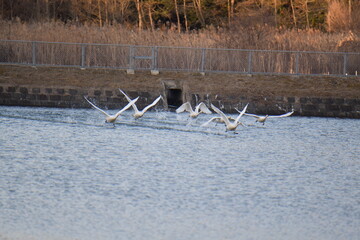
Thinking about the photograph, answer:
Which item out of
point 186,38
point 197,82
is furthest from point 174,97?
point 186,38

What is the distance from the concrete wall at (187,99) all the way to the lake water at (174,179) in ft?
5.81

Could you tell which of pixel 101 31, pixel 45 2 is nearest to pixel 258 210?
pixel 101 31

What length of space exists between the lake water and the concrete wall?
1771mm

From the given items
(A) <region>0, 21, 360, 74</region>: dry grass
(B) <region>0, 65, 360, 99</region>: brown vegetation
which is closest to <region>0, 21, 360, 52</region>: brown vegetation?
(A) <region>0, 21, 360, 74</region>: dry grass

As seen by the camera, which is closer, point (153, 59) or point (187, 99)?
point (187, 99)

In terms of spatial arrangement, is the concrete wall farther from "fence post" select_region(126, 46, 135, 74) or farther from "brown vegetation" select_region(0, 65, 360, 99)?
"fence post" select_region(126, 46, 135, 74)

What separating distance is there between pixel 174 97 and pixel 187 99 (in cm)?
74

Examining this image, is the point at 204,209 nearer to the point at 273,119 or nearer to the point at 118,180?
the point at 118,180

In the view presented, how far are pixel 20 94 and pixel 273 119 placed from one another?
782 cm

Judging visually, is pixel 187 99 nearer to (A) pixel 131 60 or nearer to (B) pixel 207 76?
(B) pixel 207 76

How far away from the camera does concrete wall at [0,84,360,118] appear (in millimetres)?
24453

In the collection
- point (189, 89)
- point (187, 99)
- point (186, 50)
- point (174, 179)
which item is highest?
point (186, 50)

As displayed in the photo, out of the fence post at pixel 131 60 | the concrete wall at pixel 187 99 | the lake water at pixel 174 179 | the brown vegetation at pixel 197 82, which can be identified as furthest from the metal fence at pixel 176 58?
the lake water at pixel 174 179

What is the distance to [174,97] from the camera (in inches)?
1024
